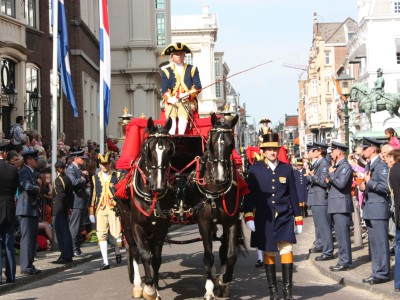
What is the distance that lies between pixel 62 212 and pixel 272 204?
6413mm

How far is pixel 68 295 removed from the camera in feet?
36.9

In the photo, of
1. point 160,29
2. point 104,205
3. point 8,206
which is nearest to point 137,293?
point 8,206

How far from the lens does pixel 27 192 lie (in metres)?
13.0

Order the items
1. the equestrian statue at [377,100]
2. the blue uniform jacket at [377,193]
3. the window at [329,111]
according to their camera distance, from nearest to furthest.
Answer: the blue uniform jacket at [377,193], the equestrian statue at [377,100], the window at [329,111]

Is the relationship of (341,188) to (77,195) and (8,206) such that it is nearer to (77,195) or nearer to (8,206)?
(8,206)

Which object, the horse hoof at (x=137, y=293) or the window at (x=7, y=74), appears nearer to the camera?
the horse hoof at (x=137, y=293)

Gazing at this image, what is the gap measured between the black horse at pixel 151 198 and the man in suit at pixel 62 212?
473 centimetres

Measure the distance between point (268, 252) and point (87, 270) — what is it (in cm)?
539

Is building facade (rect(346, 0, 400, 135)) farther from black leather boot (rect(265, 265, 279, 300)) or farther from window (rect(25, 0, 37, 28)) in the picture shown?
black leather boot (rect(265, 265, 279, 300))

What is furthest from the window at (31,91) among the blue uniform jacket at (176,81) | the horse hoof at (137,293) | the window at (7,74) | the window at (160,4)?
the window at (160,4)

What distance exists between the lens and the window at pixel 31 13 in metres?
26.1

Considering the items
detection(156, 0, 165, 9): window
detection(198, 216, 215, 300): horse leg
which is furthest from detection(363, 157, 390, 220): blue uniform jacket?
detection(156, 0, 165, 9): window

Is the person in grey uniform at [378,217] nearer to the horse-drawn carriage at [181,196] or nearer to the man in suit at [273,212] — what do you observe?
the man in suit at [273,212]

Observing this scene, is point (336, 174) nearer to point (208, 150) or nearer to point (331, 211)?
point (331, 211)
